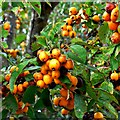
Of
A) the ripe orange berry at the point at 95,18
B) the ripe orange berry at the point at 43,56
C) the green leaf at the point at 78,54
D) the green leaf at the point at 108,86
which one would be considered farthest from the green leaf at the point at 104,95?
the ripe orange berry at the point at 95,18

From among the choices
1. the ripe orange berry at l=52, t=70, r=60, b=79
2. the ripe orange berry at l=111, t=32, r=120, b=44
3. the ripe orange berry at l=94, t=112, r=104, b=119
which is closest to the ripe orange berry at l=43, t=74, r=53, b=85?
the ripe orange berry at l=52, t=70, r=60, b=79

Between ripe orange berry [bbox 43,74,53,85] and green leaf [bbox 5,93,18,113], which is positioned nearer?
ripe orange berry [bbox 43,74,53,85]

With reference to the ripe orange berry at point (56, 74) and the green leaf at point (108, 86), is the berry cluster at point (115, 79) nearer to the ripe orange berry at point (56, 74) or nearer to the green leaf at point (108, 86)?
the green leaf at point (108, 86)

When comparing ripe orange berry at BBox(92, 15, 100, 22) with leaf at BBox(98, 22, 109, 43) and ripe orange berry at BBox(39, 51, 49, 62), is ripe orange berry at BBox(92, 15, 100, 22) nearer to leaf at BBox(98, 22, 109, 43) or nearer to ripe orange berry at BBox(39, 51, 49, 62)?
→ leaf at BBox(98, 22, 109, 43)

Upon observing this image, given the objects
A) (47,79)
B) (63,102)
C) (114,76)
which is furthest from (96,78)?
(47,79)

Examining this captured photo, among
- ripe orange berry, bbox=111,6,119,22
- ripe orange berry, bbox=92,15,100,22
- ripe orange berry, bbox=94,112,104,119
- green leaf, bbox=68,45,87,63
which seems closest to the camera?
ripe orange berry, bbox=111,6,119,22

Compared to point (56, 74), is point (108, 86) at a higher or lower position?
lower

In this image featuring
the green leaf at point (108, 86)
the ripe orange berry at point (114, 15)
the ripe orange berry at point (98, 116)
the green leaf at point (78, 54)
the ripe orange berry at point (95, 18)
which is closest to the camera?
the ripe orange berry at point (114, 15)

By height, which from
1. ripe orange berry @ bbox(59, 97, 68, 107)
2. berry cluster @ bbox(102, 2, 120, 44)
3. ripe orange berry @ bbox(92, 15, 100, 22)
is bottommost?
ripe orange berry @ bbox(59, 97, 68, 107)

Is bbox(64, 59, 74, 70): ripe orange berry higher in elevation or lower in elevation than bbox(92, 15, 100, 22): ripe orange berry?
lower

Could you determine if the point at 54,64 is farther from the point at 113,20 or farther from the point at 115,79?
the point at 115,79

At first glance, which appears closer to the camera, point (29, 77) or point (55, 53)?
point (55, 53)

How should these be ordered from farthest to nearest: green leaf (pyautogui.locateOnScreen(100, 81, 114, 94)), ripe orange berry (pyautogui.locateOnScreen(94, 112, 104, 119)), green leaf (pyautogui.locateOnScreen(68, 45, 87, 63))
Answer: ripe orange berry (pyautogui.locateOnScreen(94, 112, 104, 119)), green leaf (pyautogui.locateOnScreen(100, 81, 114, 94)), green leaf (pyautogui.locateOnScreen(68, 45, 87, 63))

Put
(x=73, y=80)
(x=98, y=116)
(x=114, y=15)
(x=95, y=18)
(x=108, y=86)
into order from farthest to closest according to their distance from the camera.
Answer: (x=95, y=18), (x=98, y=116), (x=108, y=86), (x=73, y=80), (x=114, y=15)
